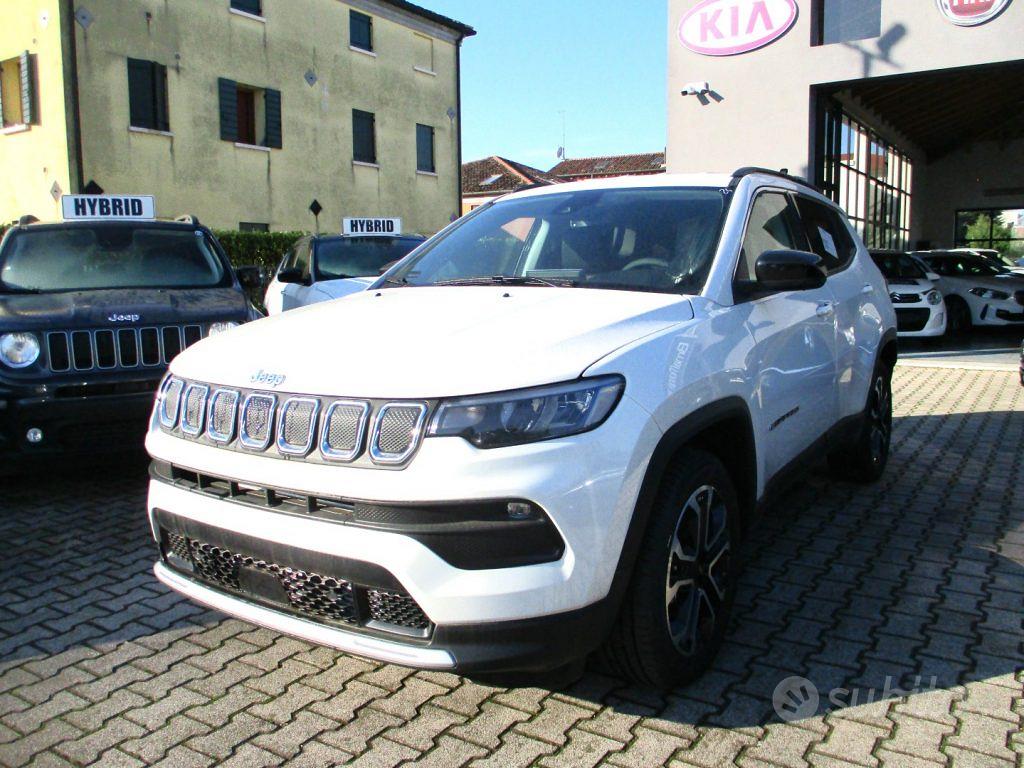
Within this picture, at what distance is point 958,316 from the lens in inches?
628

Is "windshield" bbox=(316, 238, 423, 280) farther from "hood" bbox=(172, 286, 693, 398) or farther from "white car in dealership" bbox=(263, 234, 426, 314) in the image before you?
"hood" bbox=(172, 286, 693, 398)

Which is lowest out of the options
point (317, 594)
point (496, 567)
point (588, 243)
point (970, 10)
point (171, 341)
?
point (317, 594)

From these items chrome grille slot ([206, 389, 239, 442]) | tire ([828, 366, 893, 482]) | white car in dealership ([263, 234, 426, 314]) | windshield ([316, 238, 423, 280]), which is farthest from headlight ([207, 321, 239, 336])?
tire ([828, 366, 893, 482])

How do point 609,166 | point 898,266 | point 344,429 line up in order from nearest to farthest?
point 344,429
point 898,266
point 609,166

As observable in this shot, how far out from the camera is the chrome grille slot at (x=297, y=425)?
2545 mm

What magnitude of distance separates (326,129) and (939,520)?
24646mm

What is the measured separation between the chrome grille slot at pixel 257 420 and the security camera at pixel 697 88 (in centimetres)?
1230

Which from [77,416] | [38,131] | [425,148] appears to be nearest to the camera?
[77,416]

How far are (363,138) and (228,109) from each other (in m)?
5.74

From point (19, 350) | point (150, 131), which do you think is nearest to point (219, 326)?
point (19, 350)

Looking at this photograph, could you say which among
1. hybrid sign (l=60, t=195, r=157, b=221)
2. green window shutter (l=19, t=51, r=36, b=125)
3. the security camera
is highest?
green window shutter (l=19, t=51, r=36, b=125)

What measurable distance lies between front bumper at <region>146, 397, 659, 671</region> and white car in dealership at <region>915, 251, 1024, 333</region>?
49.3 feet

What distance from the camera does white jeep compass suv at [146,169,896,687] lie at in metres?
2.36
